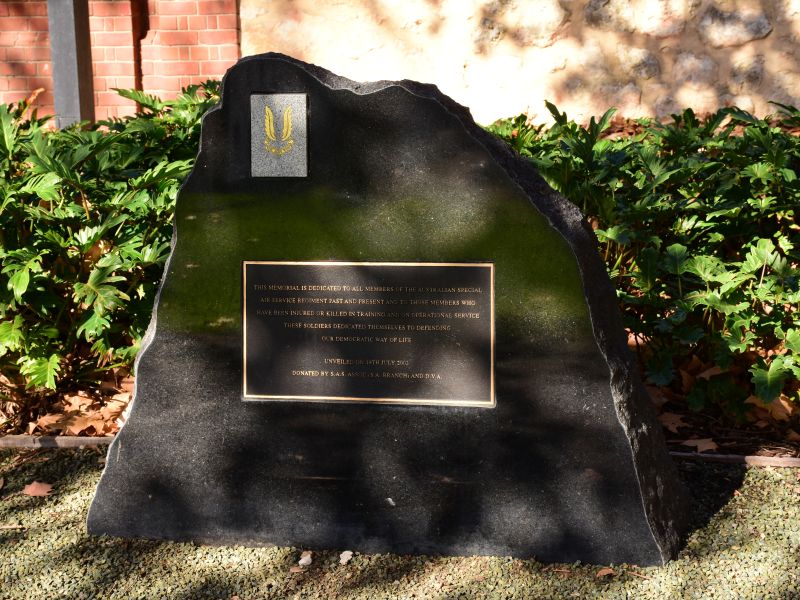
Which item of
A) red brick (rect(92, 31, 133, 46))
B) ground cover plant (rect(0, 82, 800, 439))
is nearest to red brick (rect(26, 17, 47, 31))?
red brick (rect(92, 31, 133, 46))

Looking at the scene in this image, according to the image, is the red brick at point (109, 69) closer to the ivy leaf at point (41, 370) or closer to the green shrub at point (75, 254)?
the green shrub at point (75, 254)

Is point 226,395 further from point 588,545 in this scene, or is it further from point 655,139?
point 655,139

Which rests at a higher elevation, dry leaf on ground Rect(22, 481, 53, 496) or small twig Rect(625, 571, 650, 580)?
small twig Rect(625, 571, 650, 580)

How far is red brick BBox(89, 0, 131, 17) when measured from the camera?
7.68 meters

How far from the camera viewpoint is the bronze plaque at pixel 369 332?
2.96 metres

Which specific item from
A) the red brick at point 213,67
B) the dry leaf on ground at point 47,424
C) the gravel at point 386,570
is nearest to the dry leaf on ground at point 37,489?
the gravel at point 386,570

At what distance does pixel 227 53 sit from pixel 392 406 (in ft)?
17.8

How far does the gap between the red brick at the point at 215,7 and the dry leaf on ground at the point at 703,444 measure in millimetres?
5519

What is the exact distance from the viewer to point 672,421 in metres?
4.00

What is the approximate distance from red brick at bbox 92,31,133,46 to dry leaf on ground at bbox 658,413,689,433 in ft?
19.2

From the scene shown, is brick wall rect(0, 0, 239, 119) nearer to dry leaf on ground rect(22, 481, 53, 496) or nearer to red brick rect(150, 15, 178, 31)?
red brick rect(150, 15, 178, 31)

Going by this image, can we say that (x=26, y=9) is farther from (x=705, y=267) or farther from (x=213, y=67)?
(x=705, y=267)

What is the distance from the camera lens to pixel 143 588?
2891 millimetres

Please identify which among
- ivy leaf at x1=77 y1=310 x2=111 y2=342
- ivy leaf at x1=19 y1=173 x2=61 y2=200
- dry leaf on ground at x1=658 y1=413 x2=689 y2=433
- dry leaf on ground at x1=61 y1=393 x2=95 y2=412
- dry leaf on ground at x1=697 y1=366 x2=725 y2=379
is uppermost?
ivy leaf at x1=19 y1=173 x2=61 y2=200
